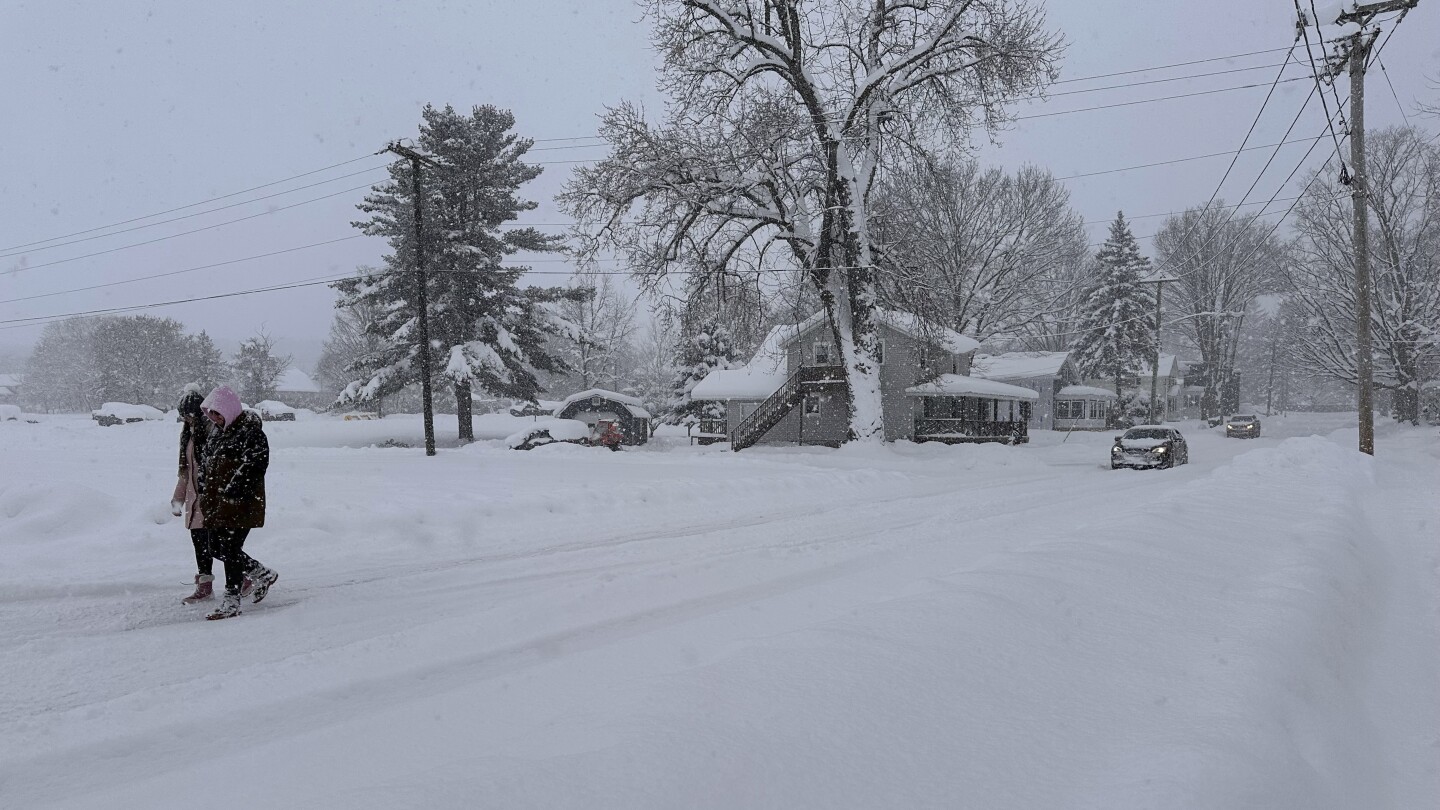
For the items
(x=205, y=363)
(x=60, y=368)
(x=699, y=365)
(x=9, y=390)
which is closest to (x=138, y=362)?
(x=205, y=363)

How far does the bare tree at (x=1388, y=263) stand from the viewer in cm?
3092

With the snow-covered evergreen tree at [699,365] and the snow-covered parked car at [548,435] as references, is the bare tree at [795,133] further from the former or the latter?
the snow-covered evergreen tree at [699,365]

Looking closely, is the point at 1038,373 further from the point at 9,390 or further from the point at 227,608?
the point at 9,390

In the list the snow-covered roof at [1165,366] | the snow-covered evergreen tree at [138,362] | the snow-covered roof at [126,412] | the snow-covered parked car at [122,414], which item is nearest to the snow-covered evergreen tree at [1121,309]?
the snow-covered roof at [1165,366]

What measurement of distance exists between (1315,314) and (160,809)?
142 feet

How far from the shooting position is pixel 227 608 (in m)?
5.63

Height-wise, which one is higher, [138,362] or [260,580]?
[138,362]

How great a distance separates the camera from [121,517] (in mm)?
8742

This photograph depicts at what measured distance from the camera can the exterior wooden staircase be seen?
31.8 metres

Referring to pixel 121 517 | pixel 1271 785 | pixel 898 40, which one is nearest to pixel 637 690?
pixel 1271 785

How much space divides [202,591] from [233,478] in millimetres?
1059

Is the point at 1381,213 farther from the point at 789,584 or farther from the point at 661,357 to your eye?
the point at 661,357

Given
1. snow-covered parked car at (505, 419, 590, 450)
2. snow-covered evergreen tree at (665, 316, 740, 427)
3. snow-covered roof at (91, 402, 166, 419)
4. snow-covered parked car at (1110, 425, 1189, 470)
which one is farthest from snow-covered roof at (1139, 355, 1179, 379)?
snow-covered roof at (91, 402, 166, 419)

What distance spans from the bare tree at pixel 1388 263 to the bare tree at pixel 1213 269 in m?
15.5
